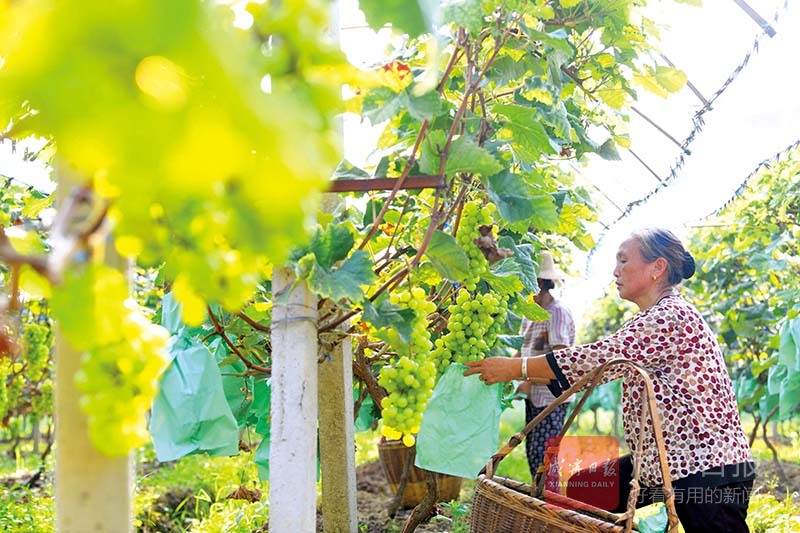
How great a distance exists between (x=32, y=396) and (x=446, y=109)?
6501 millimetres

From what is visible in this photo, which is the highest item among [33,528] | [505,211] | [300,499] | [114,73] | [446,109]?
[446,109]

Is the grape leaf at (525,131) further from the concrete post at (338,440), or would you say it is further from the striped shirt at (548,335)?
the striped shirt at (548,335)

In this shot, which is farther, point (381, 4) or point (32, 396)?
point (32, 396)

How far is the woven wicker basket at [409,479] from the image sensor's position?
4.64 metres

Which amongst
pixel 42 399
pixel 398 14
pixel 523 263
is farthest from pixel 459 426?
pixel 42 399

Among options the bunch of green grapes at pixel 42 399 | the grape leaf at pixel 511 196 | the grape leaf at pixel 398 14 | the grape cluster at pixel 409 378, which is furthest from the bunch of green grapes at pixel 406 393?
the bunch of green grapes at pixel 42 399

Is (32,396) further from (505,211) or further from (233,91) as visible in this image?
(233,91)

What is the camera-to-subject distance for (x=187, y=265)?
0.70 metres

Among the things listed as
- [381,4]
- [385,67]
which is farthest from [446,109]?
[381,4]

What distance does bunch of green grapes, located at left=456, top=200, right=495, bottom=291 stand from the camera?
6.63ft

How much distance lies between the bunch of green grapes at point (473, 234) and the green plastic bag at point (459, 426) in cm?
40

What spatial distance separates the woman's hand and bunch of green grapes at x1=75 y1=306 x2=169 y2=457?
5.14ft

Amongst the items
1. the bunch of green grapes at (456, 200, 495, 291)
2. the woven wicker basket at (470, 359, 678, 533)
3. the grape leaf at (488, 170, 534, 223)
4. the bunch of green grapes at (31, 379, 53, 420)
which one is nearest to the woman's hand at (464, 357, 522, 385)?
the woven wicker basket at (470, 359, 678, 533)

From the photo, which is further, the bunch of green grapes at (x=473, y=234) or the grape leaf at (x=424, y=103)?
the bunch of green grapes at (x=473, y=234)
